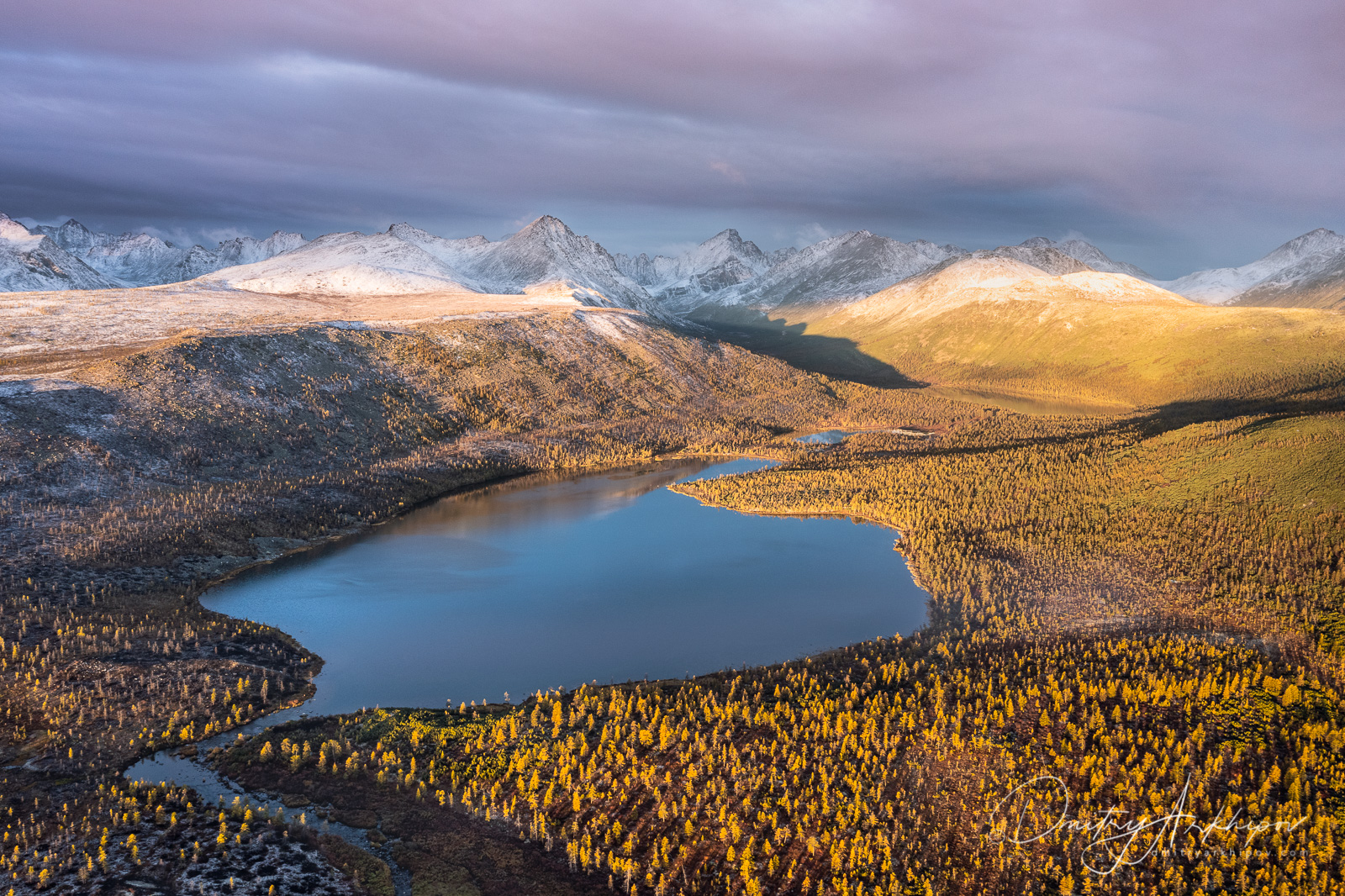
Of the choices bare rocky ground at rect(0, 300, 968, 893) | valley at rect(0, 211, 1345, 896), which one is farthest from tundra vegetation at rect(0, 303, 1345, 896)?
bare rocky ground at rect(0, 300, 968, 893)

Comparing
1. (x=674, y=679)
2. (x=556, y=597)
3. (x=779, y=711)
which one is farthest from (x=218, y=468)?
(x=779, y=711)

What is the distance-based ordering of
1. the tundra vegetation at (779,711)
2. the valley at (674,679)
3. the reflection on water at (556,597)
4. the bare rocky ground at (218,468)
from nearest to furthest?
the tundra vegetation at (779,711), the valley at (674,679), the bare rocky ground at (218,468), the reflection on water at (556,597)

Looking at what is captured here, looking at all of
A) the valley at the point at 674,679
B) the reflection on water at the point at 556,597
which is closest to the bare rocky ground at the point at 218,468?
the valley at the point at 674,679

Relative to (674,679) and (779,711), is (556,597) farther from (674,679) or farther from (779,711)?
(779,711)

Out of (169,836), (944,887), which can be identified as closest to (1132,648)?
(944,887)

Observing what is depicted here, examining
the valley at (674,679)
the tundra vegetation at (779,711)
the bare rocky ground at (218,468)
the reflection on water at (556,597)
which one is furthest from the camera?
the reflection on water at (556,597)

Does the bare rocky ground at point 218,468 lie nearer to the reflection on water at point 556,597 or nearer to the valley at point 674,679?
the valley at point 674,679
